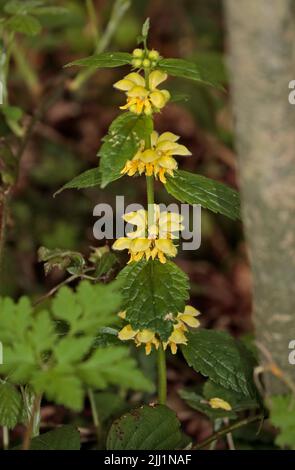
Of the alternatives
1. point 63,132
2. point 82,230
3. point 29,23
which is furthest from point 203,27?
point 29,23

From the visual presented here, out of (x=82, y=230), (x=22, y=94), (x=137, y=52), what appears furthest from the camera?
(x=22, y=94)

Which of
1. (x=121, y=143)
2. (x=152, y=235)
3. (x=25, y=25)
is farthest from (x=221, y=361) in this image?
(x=25, y=25)

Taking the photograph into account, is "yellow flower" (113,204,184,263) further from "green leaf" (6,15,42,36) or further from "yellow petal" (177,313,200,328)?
"green leaf" (6,15,42,36)

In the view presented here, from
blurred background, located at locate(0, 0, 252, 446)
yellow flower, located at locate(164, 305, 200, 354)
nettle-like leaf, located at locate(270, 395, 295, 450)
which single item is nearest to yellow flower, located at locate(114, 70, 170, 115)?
yellow flower, located at locate(164, 305, 200, 354)

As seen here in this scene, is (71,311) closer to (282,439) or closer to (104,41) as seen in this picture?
(282,439)

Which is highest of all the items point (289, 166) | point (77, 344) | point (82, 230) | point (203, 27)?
point (203, 27)

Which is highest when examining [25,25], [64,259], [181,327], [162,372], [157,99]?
[25,25]

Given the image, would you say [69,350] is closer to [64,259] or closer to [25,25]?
[64,259]
